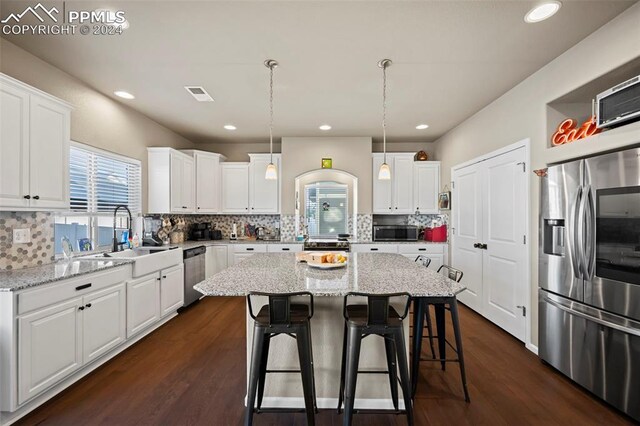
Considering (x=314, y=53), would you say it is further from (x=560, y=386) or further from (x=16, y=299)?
(x=560, y=386)

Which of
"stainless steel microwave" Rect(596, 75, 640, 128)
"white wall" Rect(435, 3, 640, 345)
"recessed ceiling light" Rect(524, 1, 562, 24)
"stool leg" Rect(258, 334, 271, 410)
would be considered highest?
"recessed ceiling light" Rect(524, 1, 562, 24)

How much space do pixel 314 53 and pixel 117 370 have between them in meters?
3.34

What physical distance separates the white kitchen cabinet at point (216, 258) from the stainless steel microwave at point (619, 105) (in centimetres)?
493

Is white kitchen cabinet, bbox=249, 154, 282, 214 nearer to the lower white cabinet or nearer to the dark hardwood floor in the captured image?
the lower white cabinet

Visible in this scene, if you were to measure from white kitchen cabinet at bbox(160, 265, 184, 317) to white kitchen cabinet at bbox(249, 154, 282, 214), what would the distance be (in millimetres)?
1887

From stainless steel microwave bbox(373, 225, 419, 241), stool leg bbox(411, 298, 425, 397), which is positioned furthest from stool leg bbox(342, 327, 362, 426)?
stainless steel microwave bbox(373, 225, 419, 241)

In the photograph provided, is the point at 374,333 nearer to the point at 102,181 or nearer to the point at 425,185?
the point at 102,181

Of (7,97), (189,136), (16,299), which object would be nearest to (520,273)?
(16,299)

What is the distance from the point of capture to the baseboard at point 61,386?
1.84 meters

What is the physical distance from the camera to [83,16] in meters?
2.05

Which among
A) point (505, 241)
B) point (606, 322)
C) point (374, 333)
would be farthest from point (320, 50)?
point (606, 322)

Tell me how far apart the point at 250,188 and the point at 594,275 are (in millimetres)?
4809

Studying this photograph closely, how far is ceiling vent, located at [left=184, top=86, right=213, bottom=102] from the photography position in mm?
3162

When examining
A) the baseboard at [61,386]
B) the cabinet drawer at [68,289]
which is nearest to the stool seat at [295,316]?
the cabinet drawer at [68,289]
